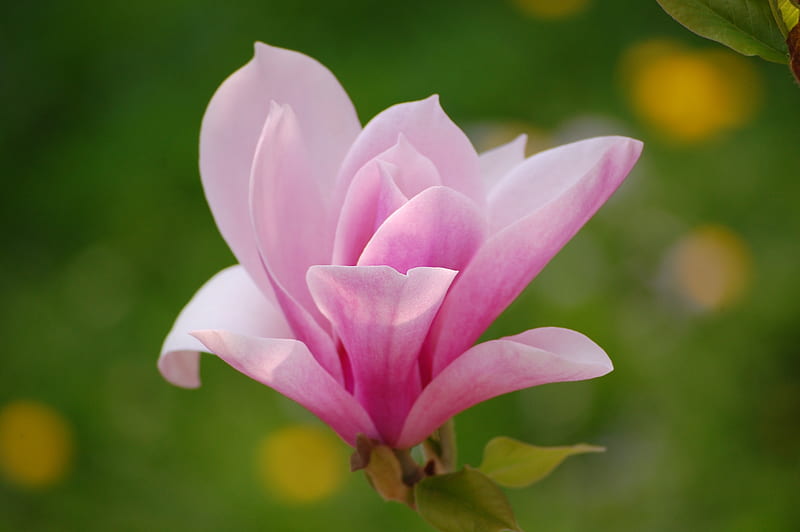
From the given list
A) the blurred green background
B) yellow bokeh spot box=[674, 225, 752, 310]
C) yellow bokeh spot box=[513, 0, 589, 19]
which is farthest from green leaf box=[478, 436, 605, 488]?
yellow bokeh spot box=[513, 0, 589, 19]

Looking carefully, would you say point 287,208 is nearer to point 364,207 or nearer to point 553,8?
point 364,207

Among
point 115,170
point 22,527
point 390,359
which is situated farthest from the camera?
point 115,170

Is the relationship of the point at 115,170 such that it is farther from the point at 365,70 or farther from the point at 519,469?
the point at 519,469

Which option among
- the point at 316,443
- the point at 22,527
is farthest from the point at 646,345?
the point at 22,527

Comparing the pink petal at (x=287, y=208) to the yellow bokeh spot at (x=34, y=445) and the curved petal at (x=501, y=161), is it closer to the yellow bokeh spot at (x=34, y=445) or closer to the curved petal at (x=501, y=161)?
the curved petal at (x=501, y=161)

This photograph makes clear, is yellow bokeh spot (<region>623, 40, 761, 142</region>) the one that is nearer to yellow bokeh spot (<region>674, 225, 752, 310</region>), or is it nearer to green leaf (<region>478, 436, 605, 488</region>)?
yellow bokeh spot (<region>674, 225, 752, 310</region>)

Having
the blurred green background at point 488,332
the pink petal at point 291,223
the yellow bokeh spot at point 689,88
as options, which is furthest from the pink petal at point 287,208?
the yellow bokeh spot at point 689,88

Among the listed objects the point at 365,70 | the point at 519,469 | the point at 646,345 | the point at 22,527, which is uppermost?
the point at 365,70
